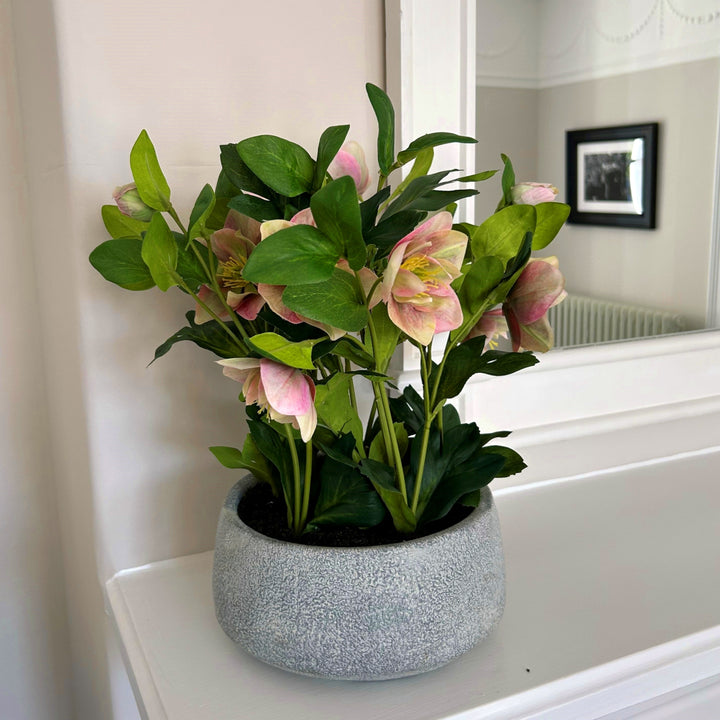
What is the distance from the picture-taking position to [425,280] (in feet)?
1.51

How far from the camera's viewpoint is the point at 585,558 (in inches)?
28.6

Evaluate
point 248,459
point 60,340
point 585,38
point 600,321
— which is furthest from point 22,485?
point 585,38

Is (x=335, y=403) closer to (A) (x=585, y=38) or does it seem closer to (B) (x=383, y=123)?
(B) (x=383, y=123)

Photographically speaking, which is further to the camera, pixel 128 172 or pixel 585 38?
pixel 585 38

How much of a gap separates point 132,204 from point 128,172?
120 mm

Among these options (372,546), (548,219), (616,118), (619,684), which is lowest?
(619,684)

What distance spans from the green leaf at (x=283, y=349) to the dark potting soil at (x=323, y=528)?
15 centimetres

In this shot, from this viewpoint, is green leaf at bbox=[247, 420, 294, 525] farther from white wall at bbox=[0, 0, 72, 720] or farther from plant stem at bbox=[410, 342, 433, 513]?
white wall at bbox=[0, 0, 72, 720]

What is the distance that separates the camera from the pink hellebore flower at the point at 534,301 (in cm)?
53

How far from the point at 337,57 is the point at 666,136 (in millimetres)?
453

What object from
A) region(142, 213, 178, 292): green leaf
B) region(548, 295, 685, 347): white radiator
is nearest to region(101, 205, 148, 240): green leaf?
region(142, 213, 178, 292): green leaf

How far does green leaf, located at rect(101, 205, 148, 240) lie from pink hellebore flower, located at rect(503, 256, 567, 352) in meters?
0.28

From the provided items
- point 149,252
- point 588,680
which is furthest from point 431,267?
point 588,680

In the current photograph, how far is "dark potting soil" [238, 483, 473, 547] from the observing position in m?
0.55
